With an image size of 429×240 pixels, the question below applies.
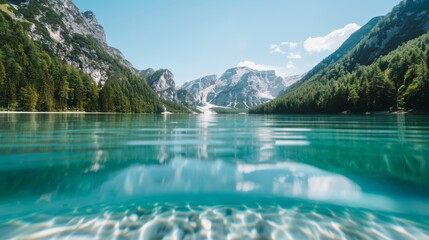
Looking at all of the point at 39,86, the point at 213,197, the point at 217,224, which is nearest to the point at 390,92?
the point at 213,197

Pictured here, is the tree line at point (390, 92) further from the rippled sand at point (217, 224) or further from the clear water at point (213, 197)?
the rippled sand at point (217, 224)

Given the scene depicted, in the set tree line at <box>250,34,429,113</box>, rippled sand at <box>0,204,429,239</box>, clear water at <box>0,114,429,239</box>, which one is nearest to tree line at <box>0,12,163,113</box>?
clear water at <box>0,114,429,239</box>

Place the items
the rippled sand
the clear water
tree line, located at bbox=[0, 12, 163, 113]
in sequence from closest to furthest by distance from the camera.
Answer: the rippled sand, the clear water, tree line, located at bbox=[0, 12, 163, 113]

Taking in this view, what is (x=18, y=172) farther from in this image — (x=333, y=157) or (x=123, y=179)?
(x=333, y=157)

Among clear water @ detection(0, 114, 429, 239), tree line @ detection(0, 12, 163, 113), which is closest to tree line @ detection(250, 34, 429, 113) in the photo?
clear water @ detection(0, 114, 429, 239)

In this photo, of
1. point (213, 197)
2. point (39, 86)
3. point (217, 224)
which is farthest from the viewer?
point (39, 86)

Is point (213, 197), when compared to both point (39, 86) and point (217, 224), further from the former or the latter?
point (39, 86)

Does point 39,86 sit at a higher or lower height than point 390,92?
higher

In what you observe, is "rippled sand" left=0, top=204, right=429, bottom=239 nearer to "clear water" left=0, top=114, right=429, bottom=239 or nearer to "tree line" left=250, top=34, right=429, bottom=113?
"clear water" left=0, top=114, right=429, bottom=239

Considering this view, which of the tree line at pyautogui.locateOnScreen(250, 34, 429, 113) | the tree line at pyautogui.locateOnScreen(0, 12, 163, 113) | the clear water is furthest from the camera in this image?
the tree line at pyautogui.locateOnScreen(0, 12, 163, 113)

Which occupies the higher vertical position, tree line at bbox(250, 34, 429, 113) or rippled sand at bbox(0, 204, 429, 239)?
tree line at bbox(250, 34, 429, 113)

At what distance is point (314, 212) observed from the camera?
5.84m

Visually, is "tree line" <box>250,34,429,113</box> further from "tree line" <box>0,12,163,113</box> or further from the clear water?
"tree line" <box>0,12,163,113</box>

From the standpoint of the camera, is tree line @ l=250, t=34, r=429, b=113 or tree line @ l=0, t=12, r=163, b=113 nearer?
tree line @ l=250, t=34, r=429, b=113
